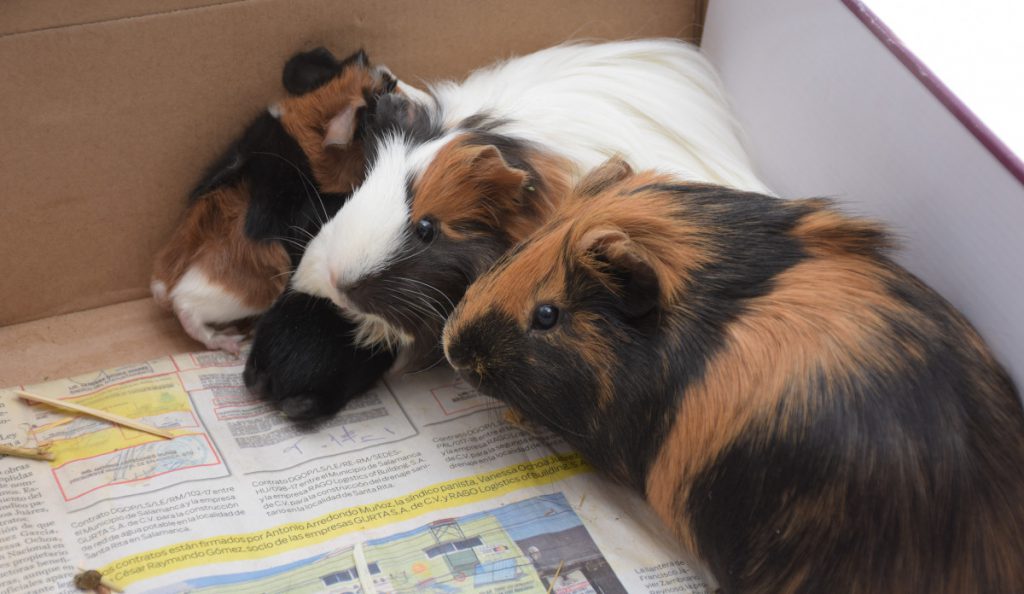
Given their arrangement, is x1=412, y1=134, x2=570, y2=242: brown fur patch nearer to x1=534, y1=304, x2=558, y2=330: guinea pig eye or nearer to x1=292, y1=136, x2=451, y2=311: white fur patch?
x1=292, y1=136, x2=451, y2=311: white fur patch

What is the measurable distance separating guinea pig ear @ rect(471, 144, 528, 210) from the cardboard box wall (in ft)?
1.85

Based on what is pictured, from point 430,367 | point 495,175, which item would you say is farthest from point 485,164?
point 430,367

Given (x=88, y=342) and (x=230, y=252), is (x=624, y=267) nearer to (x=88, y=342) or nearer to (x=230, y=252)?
(x=230, y=252)

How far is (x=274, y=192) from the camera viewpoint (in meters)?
1.84

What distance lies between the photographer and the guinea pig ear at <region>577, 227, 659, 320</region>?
1.27 m

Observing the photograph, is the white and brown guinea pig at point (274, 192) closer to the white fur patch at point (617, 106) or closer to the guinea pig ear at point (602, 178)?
the white fur patch at point (617, 106)

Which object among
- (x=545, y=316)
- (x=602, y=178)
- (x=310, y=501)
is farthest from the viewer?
(x=310, y=501)

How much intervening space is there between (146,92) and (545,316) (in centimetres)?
96

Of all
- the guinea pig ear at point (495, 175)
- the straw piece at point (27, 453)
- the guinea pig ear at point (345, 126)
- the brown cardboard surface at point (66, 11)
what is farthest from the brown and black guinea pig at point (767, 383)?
the brown cardboard surface at point (66, 11)

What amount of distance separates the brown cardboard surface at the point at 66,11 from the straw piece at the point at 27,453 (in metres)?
0.70

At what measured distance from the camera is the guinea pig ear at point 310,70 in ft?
6.08

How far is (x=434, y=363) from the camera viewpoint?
1846 millimetres

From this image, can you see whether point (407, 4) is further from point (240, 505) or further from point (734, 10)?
point (240, 505)

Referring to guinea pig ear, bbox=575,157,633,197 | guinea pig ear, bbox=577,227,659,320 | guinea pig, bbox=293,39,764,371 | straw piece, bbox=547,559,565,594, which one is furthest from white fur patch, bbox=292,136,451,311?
straw piece, bbox=547,559,565,594
